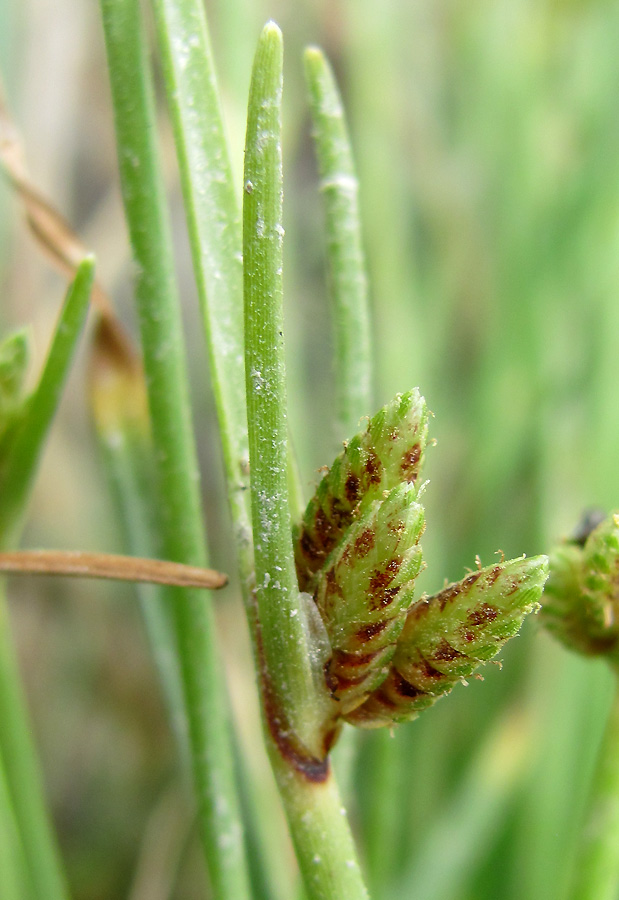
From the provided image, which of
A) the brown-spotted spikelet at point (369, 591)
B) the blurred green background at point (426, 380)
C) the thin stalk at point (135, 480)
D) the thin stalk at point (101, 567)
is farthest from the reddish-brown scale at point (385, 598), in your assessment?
the blurred green background at point (426, 380)

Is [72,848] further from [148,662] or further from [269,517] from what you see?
[269,517]

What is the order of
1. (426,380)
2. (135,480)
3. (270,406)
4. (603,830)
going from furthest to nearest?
(426,380) < (135,480) < (603,830) < (270,406)

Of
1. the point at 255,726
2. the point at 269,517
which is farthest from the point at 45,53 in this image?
the point at 269,517

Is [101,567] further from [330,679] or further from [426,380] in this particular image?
[426,380]

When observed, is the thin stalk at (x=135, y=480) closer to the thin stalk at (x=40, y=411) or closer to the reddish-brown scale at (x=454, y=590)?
the thin stalk at (x=40, y=411)

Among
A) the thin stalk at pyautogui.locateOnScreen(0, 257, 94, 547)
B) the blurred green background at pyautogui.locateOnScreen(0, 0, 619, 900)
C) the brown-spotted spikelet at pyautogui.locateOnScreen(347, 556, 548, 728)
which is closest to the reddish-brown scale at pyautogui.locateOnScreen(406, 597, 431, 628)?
the brown-spotted spikelet at pyautogui.locateOnScreen(347, 556, 548, 728)

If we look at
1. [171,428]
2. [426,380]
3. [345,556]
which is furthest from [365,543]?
[426,380]
